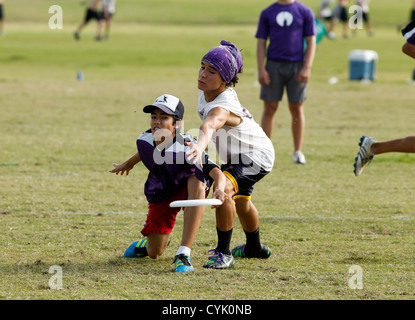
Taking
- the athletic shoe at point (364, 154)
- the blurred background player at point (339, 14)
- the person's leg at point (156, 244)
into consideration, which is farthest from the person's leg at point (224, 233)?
the blurred background player at point (339, 14)

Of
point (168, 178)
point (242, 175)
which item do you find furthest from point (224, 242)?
point (168, 178)

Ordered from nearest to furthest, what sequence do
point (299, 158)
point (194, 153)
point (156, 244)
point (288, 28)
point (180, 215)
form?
point (194, 153)
point (156, 244)
point (180, 215)
point (299, 158)
point (288, 28)

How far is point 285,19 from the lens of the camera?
9.13 m

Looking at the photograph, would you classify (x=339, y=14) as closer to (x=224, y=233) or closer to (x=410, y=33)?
(x=410, y=33)

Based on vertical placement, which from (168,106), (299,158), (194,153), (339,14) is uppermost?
(339,14)

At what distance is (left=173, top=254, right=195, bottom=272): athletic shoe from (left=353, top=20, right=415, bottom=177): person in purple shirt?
7.08 feet

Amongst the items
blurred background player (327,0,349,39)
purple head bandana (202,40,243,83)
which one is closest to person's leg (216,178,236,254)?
purple head bandana (202,40,243,83)

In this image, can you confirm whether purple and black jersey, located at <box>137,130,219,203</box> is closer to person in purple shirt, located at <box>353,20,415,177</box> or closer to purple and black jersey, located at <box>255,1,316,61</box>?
person in purple shirt, located at <box>353,20,415,177</box>

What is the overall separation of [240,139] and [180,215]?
1665 millimetres

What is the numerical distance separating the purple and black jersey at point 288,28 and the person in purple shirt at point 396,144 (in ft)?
9.67

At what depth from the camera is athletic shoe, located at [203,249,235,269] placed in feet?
16.3

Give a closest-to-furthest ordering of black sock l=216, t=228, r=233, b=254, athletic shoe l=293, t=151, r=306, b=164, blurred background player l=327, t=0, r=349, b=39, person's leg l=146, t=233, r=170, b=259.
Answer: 1. black sock l=216, t=228, r=233, b=254
2. person's leg l=146, t=233, r=170, b=259
3. athletic shoe l=293, t=151, r=306, b=164
4. blurred background player l=327, t=0, r=349, b=39
